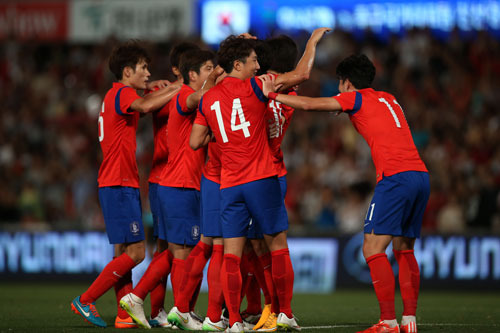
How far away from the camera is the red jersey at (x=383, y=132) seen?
21.9 ft

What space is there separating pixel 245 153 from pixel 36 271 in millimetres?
9074

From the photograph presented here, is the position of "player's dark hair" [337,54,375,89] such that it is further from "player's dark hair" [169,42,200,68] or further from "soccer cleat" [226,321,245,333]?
"soccer cleat" [226,321,245,333]

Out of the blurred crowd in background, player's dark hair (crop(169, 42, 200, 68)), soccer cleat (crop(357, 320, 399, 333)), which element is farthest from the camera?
the blurred crowd in background

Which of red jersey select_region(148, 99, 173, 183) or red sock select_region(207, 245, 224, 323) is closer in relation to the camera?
red sock select_region(207, 245, 224, 323)

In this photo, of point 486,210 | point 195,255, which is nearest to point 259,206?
point 195,255

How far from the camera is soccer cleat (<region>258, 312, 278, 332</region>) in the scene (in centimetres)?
690

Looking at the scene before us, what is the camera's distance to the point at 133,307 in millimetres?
7227

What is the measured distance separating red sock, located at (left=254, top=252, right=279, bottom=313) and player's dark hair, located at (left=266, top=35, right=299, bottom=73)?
6.15 feet

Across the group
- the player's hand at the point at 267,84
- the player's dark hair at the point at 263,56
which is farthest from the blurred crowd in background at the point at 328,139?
the player's hand at the point at 267,84

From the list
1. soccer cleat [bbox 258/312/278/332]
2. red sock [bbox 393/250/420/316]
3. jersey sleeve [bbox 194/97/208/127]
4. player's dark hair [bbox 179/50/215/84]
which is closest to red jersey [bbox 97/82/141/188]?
player's dark hair [bbox 179/50/215/84]

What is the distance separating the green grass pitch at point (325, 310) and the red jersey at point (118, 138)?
1501mm

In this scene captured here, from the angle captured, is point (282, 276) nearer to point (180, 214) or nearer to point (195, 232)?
point (195, 232)

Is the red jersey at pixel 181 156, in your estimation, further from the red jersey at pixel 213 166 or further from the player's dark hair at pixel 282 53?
Result: the player's dark hair at pixel 282 53

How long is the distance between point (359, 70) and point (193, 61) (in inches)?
70.6
